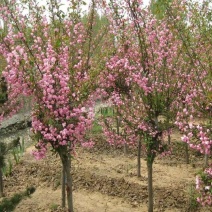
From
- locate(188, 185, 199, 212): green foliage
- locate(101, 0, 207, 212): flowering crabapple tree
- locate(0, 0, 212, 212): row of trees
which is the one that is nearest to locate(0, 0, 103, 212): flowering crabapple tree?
locate(0, 0, 212, 212): row of trees

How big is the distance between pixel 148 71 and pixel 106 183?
4.38 meters

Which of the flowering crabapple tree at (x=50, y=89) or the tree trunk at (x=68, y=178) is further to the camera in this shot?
the tree trunk at (x=68, y=178)

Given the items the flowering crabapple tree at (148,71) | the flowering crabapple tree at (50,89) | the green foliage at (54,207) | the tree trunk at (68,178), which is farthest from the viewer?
the green foliage at (54,207)

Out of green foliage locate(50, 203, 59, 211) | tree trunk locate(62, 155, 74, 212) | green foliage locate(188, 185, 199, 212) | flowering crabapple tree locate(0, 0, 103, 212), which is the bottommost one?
green foliage locate(50, 203, 59, 211)

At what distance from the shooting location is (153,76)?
7805 millimetres

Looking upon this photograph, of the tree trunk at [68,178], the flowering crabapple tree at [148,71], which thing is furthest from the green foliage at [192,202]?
the tree trunk at [68,178]

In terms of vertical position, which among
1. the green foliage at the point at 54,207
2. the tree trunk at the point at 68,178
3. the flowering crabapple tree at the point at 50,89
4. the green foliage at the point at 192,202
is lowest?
the green foliage at the point at 54,207

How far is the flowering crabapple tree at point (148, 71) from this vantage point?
7547mm

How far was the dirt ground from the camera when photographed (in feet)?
30.1

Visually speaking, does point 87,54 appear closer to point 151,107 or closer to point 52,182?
point 151,107

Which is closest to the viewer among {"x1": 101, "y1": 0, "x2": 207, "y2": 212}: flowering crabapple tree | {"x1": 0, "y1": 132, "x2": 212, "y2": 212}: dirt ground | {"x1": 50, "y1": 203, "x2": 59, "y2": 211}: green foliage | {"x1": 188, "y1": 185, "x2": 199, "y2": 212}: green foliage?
{"x1": 101, "y1": 0, "x2": 207, "y2": 212}: flowering crabapple tree

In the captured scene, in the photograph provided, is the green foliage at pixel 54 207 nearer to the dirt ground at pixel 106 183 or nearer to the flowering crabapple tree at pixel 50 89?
the dirt ground at pixel 106 183

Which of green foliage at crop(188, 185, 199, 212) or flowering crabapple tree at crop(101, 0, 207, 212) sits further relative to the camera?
green foliage at crop(188, 185, 199, 212)

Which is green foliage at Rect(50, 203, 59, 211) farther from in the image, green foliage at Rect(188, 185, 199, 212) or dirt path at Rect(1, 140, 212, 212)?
green foliage at Rect(188, 185, 199, 212)
